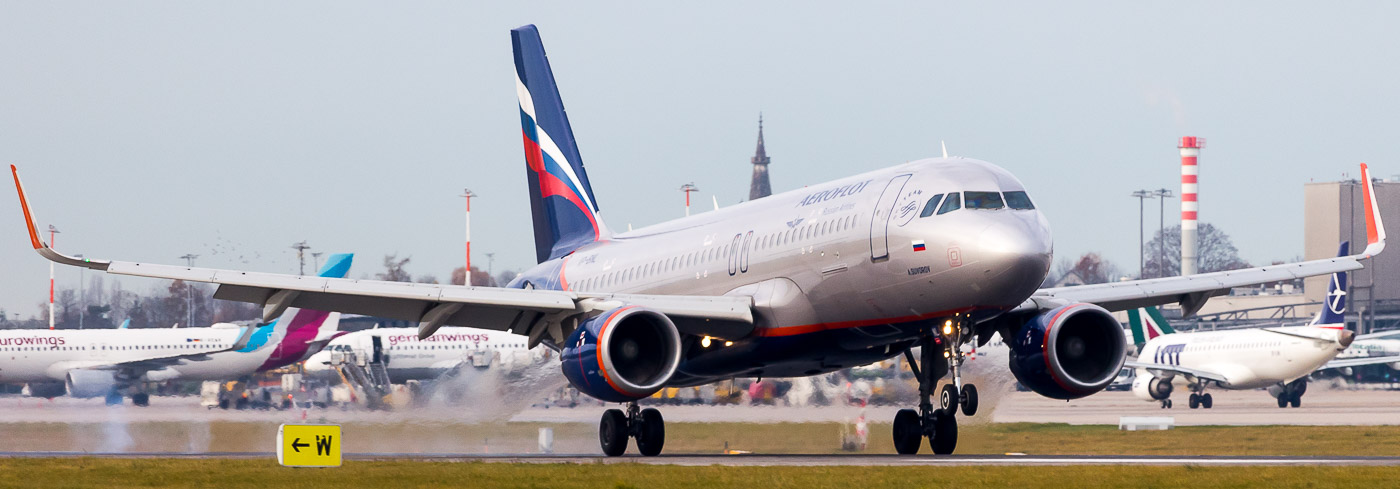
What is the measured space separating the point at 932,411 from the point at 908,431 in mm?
724

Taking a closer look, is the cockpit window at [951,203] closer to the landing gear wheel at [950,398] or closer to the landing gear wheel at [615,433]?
the landing gear wheel at [950,398]

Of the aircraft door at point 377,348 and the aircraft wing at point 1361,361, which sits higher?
the aircraft door at point 377,348

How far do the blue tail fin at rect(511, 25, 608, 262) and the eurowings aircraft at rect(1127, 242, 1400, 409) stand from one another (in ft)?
124

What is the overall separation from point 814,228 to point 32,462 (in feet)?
40.5

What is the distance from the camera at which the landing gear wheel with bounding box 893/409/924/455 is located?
28594 millimetres

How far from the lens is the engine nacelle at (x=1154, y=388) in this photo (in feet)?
241

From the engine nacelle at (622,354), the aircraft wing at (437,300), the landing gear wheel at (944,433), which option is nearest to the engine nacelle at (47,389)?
the aircraft wing at (437,300)

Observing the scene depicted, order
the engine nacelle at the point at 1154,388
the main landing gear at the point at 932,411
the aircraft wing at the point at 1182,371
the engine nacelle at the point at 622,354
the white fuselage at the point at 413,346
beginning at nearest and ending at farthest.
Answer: the engine nacelle at the point at 622,354, the main landing gear at the point at 932,411, the white fuselage at the point at 413,346, the aircraft wing at the point at 1182,371, the engine nacelle at the point at 1154,388

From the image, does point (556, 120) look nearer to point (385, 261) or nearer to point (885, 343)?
point (885, 343)

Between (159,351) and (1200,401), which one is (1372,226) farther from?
(159,351)

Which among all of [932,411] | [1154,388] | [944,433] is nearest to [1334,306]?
[1154,388]

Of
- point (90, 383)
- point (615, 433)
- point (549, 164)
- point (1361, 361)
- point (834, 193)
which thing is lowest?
point (1361, 361)

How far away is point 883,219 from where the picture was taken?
25781 mm

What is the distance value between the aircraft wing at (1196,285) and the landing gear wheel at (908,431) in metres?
3.25
